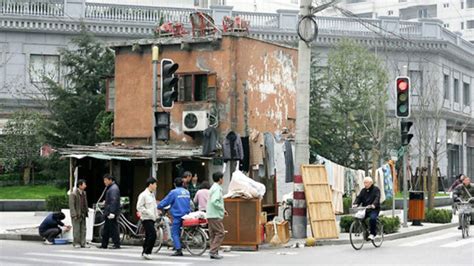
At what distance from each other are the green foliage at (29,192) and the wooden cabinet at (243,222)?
18620 mm

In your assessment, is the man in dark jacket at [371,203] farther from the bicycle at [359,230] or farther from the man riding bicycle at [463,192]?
the man riding bicycle at [463,192]

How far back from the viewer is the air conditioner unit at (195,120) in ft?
74.9

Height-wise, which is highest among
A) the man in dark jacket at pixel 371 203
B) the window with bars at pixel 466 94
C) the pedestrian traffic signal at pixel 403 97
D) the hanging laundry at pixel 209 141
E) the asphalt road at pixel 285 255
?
the window with bars at pixel 466 94

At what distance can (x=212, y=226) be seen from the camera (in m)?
16.7

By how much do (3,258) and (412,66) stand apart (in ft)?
114

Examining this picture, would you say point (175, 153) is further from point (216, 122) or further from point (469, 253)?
point (469, 253)

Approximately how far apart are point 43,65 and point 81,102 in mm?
10476

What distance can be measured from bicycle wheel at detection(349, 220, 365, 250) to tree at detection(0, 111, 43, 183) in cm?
2339

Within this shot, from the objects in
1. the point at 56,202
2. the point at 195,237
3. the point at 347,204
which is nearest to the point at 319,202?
the point at 195,237

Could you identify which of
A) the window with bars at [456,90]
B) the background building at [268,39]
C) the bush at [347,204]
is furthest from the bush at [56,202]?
the window with bars at [456,90]

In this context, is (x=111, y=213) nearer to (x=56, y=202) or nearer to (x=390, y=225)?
(x=390, y=225)

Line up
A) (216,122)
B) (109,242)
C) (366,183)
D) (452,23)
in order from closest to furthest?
(366,183), (109,242), (216,122), (452,23)

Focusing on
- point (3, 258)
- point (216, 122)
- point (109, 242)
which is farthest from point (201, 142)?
point (3, 258)

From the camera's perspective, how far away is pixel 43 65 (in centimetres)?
4228
